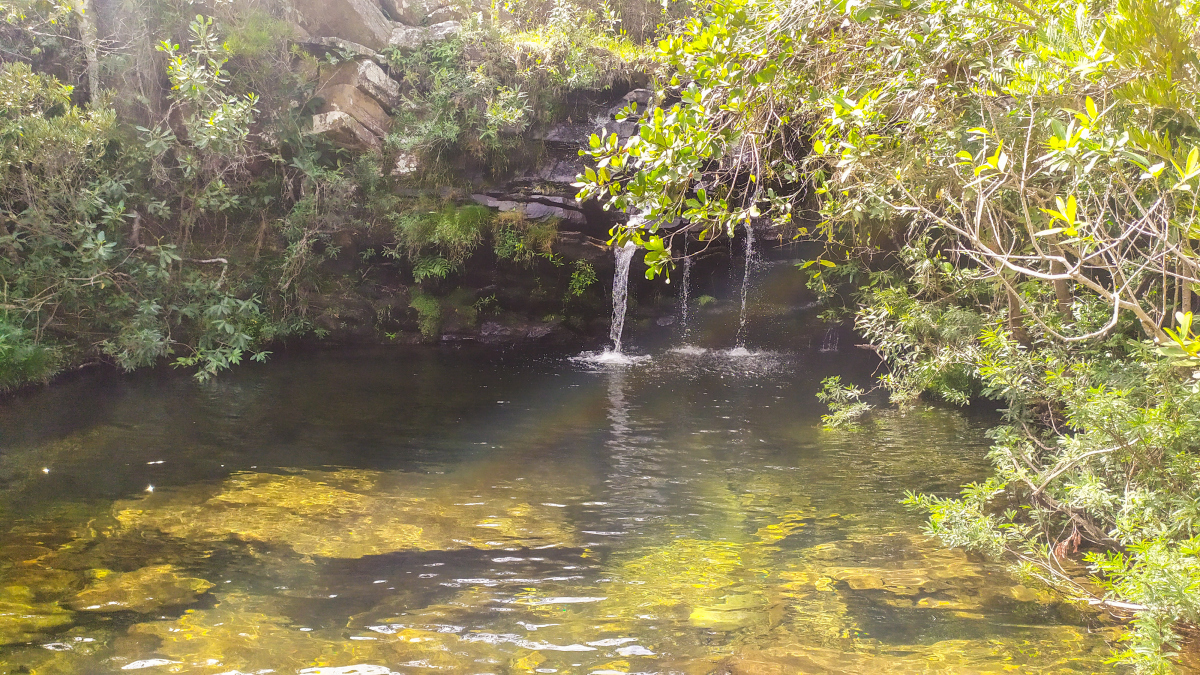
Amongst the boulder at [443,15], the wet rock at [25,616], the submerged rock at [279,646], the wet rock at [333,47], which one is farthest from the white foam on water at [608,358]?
the wet rock at [25,616]

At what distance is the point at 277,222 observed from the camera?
14.1 meters

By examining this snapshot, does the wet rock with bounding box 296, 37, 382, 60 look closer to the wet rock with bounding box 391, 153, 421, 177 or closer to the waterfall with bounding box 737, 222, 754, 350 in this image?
the wet rock with bounding box 391, 153, 421, 177

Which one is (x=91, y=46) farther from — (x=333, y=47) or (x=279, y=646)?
(x=279, y=646)

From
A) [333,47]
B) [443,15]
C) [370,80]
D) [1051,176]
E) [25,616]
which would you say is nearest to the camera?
[25,616]

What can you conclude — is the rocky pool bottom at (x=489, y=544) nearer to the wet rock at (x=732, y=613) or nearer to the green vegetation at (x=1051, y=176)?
the wet rock at (x=732, y=613)

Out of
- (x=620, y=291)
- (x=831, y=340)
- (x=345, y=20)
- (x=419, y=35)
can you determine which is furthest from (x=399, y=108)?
(x=831, y=340)

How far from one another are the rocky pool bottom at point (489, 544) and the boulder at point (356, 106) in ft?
20.6

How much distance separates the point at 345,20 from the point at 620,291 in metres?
8.14

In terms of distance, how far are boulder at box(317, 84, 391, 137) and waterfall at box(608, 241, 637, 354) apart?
558cm

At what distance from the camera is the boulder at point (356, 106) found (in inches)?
559

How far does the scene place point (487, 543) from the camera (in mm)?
5781

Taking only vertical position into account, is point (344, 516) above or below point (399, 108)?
below

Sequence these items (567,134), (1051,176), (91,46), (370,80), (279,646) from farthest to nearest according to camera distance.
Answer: (567,134) < (370,80) < (91,46) < (1051,176) < (279,646)

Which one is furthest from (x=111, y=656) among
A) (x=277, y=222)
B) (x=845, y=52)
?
(x=277, y=222)
